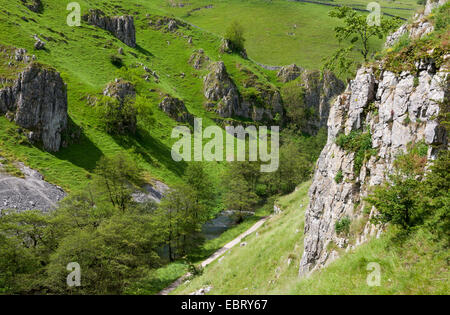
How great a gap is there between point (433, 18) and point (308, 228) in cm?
1973

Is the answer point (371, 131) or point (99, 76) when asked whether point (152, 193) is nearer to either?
point (371, 131)

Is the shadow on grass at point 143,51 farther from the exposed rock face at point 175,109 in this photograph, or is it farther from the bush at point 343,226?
the bush at point 343,226

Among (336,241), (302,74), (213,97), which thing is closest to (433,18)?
(336,241)

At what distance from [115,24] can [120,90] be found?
7549 cm

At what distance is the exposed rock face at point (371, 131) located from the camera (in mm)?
15961

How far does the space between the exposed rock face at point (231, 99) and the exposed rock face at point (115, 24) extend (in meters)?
47.6

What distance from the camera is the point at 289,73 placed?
519 ft

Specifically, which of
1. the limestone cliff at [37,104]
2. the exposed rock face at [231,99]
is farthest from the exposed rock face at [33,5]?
the exposed rock face at [231,99]

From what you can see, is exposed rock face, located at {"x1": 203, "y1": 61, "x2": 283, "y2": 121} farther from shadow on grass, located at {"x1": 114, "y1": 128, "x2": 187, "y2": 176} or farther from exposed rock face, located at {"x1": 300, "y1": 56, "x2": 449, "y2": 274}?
exposed rock face, located at {"x1": 300, "y1": 56, "x2": 449, "y2": 274}

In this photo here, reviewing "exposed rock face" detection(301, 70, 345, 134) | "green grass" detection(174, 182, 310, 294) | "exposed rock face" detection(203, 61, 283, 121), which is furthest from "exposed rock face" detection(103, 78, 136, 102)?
"exposed rock face" detection(301, 70, 345, 134)

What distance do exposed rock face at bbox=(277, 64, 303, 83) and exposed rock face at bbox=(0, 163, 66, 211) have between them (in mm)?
138196

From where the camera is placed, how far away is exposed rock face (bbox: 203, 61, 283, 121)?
122m

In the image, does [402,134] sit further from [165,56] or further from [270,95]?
[165,56]

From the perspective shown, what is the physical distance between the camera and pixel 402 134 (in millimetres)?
16859
